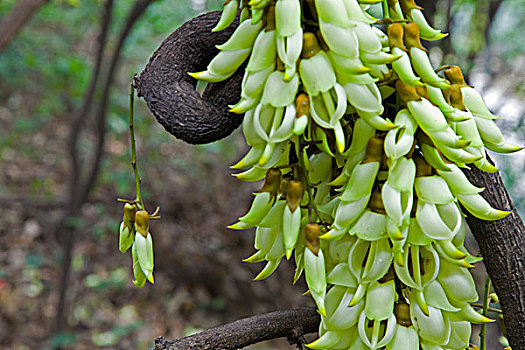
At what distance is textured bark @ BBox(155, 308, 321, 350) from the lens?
0.57 m

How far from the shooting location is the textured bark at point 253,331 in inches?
22.3

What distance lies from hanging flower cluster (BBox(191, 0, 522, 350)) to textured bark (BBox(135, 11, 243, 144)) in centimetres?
11

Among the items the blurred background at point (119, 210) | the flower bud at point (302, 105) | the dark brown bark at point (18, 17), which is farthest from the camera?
the blurred background at point (119, 210)

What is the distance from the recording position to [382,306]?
1.40ft

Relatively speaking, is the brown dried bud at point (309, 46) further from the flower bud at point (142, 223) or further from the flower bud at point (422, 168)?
the flower bud at point (142, 223)

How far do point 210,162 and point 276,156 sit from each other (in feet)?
8.56

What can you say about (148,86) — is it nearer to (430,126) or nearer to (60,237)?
(430,126)

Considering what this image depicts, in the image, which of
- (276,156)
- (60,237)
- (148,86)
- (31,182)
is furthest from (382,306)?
(31,182)

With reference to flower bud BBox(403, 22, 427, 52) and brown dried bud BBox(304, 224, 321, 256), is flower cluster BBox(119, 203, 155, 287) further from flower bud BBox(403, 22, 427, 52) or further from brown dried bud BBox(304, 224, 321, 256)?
flower bud BBox(403, 22, 427, 52)

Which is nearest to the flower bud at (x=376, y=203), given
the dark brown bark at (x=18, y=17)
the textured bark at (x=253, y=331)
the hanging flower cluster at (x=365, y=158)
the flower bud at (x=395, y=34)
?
the hanging flower cluster at (x=365, y=158)

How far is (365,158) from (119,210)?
2333 mm

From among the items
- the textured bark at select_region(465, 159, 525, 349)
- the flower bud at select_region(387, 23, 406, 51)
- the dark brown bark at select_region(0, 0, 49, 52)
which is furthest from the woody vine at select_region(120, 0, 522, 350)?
the dark brown bark at select_region(0, 0, 49, 52)

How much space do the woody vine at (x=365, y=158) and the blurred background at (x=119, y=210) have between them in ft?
4.27

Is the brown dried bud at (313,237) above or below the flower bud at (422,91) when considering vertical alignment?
below
